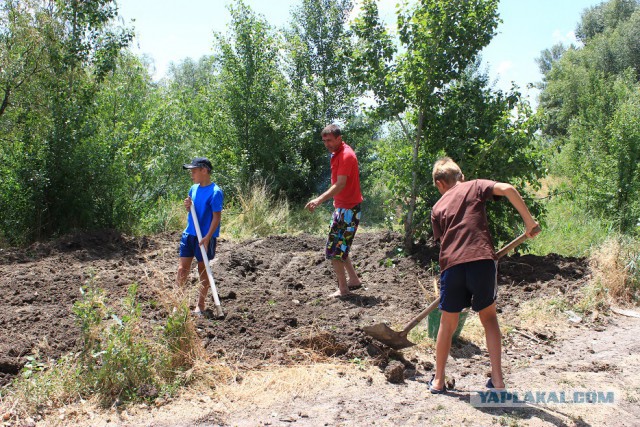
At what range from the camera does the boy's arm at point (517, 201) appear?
3.95 meters

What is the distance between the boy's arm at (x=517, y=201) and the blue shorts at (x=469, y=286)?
0.35 meters

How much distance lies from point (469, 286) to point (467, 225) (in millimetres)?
425

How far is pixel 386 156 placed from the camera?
9055mm

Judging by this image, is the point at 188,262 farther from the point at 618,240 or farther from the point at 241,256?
the point at 618,240

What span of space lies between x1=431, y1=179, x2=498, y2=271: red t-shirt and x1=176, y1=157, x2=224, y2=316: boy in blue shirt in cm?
250

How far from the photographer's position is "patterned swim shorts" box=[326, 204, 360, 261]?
680 centimetres

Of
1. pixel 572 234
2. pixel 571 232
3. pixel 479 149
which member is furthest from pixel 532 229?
pixel 571 232

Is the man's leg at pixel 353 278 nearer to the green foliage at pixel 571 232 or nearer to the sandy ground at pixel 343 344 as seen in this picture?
the sandy ground at pixel 343 344

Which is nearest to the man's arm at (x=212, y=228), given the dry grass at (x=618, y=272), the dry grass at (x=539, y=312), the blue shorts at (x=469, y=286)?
the blue shorts at (x=469, y=286)

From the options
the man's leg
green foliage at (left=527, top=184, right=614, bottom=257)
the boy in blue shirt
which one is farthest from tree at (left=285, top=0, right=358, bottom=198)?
the boy in blue shirt

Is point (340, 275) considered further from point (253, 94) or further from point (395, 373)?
point (253, 94)

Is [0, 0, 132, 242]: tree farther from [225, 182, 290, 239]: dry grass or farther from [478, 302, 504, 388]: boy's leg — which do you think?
[478, 302, 504, 388]: boy's leg

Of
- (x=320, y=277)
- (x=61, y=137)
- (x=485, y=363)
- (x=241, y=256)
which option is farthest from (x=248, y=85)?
(x=485, y=363)

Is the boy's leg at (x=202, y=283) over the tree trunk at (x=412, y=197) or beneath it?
beneath
